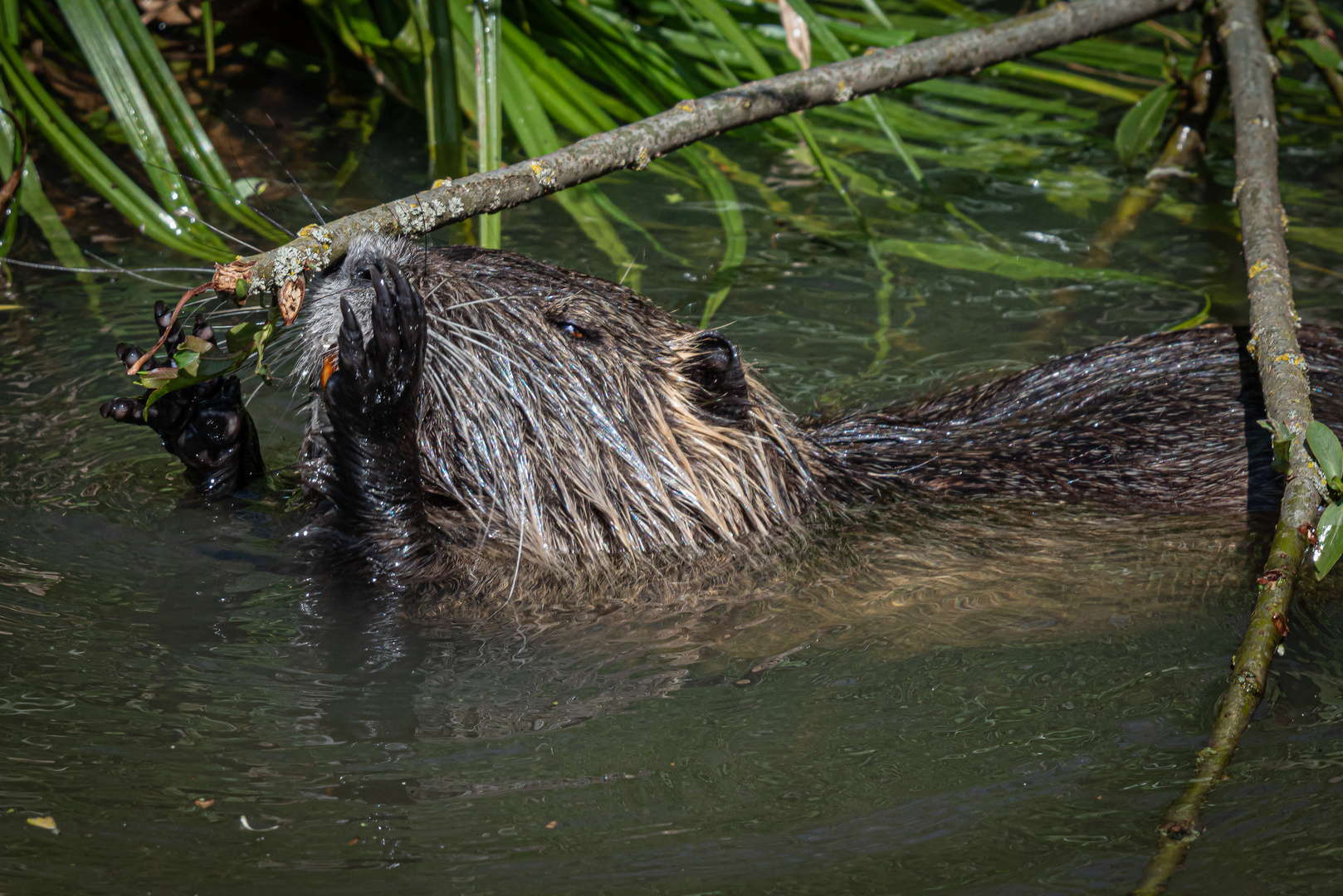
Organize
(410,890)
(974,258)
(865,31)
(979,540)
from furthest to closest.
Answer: (865,31)
(974,258)
(979,540)
(410,890)

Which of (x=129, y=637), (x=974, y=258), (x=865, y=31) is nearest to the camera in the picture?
(x=129, y=637)

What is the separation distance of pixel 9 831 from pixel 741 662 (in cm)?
121

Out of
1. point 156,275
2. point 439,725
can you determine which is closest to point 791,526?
point 439,725

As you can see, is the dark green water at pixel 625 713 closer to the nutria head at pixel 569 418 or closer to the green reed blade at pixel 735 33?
the nutria head at pixel 569 418

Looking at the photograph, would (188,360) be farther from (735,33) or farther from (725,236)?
(725,236)

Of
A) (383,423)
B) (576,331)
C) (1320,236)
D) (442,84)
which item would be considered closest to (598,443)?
(576,331)

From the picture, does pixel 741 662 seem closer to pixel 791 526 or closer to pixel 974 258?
pixel 791 526

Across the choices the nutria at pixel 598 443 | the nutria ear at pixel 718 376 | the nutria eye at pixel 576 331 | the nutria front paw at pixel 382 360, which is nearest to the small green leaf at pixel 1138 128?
the nutria at pixel 598 443

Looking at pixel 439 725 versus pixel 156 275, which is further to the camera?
pixel 156 275

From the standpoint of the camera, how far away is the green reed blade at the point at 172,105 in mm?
3506

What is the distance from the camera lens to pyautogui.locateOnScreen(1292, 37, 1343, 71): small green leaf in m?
4.18

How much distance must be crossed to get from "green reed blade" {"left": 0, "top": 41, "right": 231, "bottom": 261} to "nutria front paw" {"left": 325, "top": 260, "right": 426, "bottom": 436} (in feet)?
3.25

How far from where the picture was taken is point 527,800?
6.40 ft

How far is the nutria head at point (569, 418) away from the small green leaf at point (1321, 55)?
A: 2.51 metres
